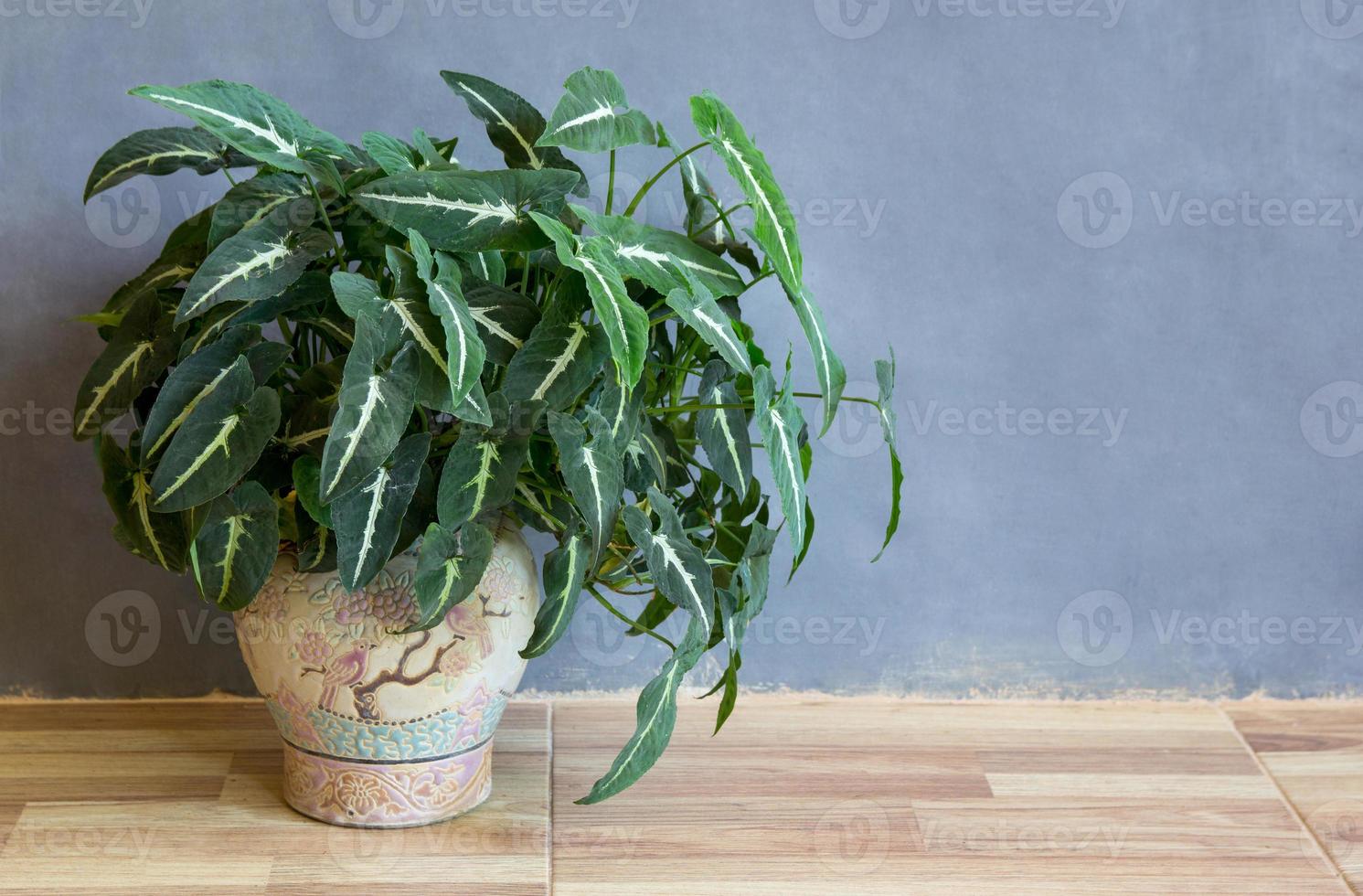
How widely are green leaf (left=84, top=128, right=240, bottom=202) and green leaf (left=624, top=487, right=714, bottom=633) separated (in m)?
0.50

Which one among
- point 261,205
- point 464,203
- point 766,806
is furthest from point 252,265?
point 766,806

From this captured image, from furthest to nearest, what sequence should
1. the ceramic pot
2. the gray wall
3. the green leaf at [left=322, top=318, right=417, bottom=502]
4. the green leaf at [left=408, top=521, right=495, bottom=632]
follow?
the gray wall, the ceramic pot, the green leaf at [left=408, top=521, right=495, bottom=632], the green leaf at [left=322, top=318, right=417, bottom=502]

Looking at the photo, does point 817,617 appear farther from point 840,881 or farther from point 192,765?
point 192,765

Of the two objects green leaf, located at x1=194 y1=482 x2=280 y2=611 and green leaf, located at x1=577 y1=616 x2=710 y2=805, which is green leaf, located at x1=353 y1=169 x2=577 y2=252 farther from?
green leaf, located at x1=577 y1=616 x2=710 y2=805

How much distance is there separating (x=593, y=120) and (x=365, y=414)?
1.01ft

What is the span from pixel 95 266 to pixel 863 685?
1060mm

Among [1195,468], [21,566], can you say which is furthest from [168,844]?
[1195,468]

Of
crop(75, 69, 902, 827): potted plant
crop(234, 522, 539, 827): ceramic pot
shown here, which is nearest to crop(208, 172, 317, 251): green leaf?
crop(75, 69, 902, 827): potted plant

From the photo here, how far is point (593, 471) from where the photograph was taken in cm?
100

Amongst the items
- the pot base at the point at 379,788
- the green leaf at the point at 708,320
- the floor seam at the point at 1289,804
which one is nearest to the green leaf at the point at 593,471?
the green leaf at the point at 708,320

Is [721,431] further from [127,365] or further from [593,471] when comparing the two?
[127,365]

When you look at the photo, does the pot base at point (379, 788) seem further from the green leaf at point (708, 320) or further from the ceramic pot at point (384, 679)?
the green leaf at point (708, 320)

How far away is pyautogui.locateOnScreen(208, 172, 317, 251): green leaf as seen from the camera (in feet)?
3.23

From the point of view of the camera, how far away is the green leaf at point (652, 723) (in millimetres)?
1107
